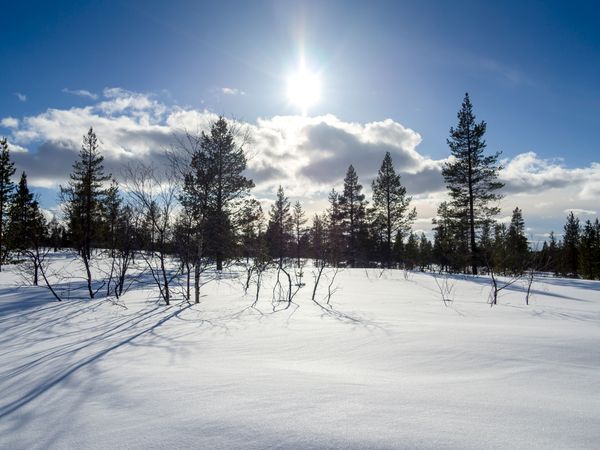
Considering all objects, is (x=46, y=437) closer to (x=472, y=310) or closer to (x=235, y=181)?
(x=472, y=310)

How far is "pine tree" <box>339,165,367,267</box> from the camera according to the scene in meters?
31.0

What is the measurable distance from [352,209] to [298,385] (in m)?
29.5

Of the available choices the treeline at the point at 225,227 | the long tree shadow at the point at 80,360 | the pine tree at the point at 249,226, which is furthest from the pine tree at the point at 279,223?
the long tree shadow at the point at 80,360

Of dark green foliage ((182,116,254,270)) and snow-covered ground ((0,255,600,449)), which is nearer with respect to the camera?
snow-covered ground ((0,255,600,449))

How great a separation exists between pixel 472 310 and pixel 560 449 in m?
5.42

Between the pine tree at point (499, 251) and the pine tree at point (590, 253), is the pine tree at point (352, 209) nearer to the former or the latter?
the pine tree at point (499, 251)

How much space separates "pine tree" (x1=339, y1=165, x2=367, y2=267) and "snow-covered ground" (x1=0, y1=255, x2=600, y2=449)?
26.0 metres

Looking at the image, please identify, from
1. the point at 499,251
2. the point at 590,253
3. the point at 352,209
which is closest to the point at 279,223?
the point at 352,209

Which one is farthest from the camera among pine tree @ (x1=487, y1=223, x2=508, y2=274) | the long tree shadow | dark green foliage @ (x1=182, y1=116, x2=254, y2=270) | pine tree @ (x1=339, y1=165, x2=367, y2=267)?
pine tree @ (x1=339, y1=165, x2=367, y2=267)

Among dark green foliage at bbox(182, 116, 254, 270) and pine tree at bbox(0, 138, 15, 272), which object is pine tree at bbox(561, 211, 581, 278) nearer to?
dark green foliage at bbox(182, 116, 254, 270)

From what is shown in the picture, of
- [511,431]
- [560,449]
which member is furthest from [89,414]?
[560,449]

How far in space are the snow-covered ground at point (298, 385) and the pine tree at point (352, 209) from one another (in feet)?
85.2

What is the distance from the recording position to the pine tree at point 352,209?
30991 millimetres

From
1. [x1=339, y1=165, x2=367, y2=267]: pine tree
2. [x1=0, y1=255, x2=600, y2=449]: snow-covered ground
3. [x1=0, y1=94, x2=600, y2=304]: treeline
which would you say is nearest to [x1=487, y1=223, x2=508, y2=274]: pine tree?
[x1=0, y1=94, x2=600, y2=304]: treeline
